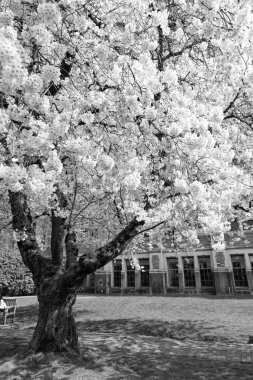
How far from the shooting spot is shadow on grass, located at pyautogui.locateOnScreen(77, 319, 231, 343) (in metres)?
10.3

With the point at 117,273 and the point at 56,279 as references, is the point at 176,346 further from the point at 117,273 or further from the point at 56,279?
the point at 117,273

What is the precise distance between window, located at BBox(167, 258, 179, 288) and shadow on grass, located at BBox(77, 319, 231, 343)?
42.8ft

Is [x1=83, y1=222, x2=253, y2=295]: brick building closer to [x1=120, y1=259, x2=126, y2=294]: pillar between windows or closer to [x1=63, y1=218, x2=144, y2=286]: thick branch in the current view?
[x1=120, y1=259, x2=126, y2=294]: pillar between windows

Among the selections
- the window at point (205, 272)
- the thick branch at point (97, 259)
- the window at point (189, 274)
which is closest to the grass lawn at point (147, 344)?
the thick branch at point (97, 259)

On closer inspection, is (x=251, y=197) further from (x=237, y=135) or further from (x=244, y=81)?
(x=244, y=81)

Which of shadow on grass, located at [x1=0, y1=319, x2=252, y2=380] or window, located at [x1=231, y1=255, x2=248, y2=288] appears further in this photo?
window, located at [x1=231, y1=255, x2=248, y2=288]

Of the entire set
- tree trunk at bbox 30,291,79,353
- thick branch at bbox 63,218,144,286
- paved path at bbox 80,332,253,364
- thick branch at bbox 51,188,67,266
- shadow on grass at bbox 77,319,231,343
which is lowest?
paved path at bbox 80,332,253,364

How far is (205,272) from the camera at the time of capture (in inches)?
968

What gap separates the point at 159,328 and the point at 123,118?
8.46m

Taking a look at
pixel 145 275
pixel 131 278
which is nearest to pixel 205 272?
pixel 145 275

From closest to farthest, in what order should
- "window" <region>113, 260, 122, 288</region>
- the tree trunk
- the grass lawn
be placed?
the grass lawn < the tree trunk < "window" <region>113, 260, 122, 288</region>

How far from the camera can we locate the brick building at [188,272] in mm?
22891

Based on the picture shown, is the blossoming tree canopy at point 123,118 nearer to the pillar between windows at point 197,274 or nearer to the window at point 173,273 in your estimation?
the pillar between windows at point 197,274

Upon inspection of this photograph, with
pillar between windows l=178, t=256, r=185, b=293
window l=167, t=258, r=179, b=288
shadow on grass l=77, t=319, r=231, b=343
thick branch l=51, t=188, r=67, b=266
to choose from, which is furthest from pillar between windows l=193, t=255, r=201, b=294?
thick branch l=51, t=188, r=67, b=266
